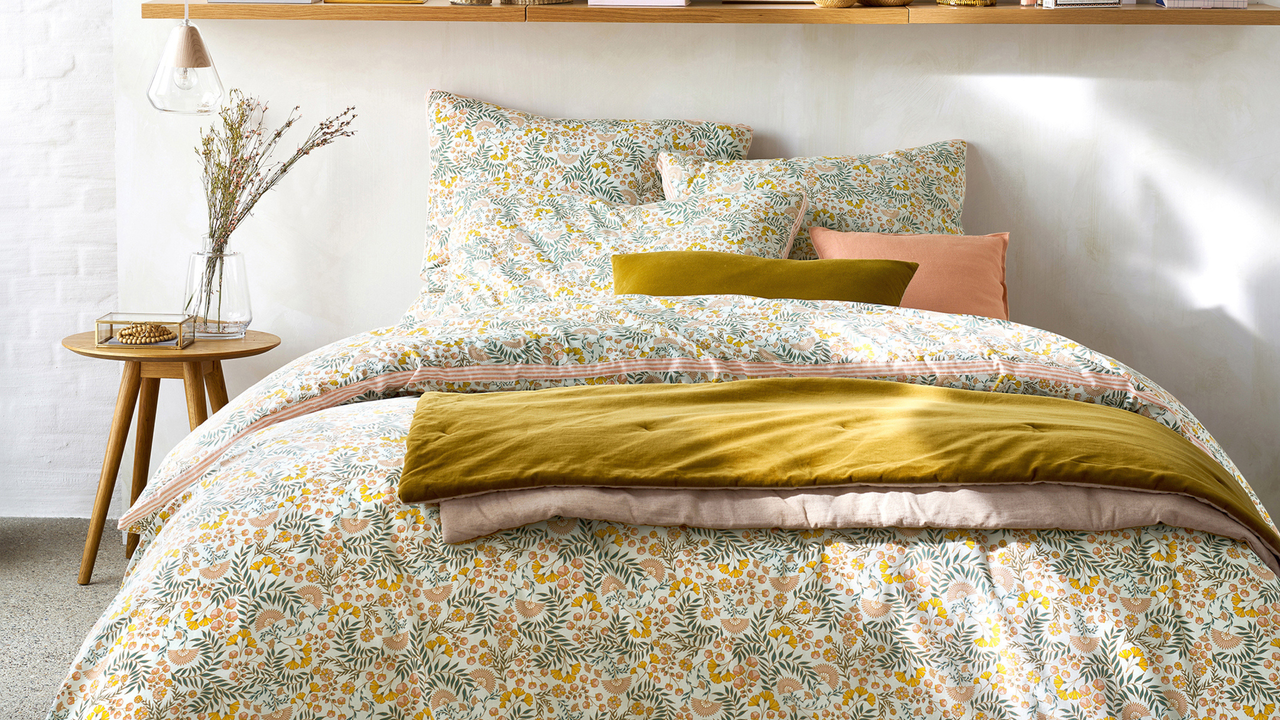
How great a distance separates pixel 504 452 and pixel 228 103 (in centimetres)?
205

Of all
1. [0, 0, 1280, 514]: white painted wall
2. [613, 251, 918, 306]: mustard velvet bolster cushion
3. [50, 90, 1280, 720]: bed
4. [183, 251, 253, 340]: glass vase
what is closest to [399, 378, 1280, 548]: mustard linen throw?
[50, 90, 1280, 720]: bed

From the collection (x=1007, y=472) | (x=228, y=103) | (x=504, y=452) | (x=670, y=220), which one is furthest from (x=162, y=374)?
(x=1007, y=472)

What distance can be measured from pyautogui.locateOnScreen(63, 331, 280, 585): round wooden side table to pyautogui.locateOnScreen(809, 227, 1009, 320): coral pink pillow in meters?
1.44

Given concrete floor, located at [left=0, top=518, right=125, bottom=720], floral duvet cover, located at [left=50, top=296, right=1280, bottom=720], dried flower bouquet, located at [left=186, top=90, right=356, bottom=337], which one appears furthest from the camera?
dried flower bouquet, located at [left=186, top=90, right=356, bottom=337]

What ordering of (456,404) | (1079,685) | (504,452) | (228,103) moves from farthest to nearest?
1. (228,103)
2. (456,404)
3. (504,452)
4. (1079,685)

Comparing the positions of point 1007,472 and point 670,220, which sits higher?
point 670,220

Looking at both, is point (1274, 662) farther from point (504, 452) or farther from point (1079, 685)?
point (504, 452)

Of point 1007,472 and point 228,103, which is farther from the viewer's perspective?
point 228,103

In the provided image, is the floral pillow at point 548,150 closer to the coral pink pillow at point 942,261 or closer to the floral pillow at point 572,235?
the floral pillow at point 572,235

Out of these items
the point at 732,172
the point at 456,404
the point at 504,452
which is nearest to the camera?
the point at 504,452

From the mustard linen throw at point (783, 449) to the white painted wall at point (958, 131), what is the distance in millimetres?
1523

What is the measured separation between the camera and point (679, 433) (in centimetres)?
129

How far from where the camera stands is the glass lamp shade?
2.45 m

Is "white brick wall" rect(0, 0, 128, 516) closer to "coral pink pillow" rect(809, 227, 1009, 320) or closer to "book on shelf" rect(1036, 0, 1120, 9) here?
"coral pink pillow" rect(809, 227, 1009, 320)
